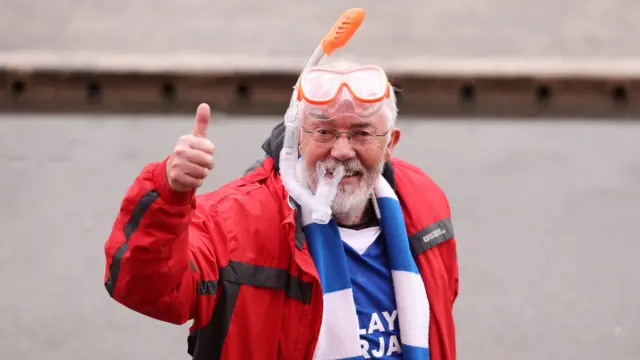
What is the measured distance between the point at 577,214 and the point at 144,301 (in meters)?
3.41

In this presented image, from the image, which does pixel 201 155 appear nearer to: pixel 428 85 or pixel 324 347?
pixel 324 347

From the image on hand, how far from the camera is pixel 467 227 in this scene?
173 inches

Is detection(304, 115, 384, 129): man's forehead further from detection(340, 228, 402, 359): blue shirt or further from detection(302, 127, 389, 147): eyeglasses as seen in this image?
detection(340, 228, 402, 359): blue shirt

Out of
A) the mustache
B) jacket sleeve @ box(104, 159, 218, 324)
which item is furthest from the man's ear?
jacket sleeve @ box(104, 159, 218, 324)

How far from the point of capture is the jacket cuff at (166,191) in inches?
58.4

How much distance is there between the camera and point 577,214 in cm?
454

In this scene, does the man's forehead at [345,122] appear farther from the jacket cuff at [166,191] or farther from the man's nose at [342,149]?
the jacket cuff at [166,191]

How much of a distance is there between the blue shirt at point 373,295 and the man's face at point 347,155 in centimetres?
9

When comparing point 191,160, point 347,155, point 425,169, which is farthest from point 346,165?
point 425,169

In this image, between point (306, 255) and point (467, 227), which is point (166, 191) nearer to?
point (306, 255)

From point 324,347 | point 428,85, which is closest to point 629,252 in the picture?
point 428,85

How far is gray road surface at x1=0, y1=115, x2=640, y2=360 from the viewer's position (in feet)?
12.2

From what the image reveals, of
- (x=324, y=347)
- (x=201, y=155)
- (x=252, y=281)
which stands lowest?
(x=324, y=347)

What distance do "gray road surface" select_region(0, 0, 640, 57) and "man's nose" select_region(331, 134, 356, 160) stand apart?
12.1ft
